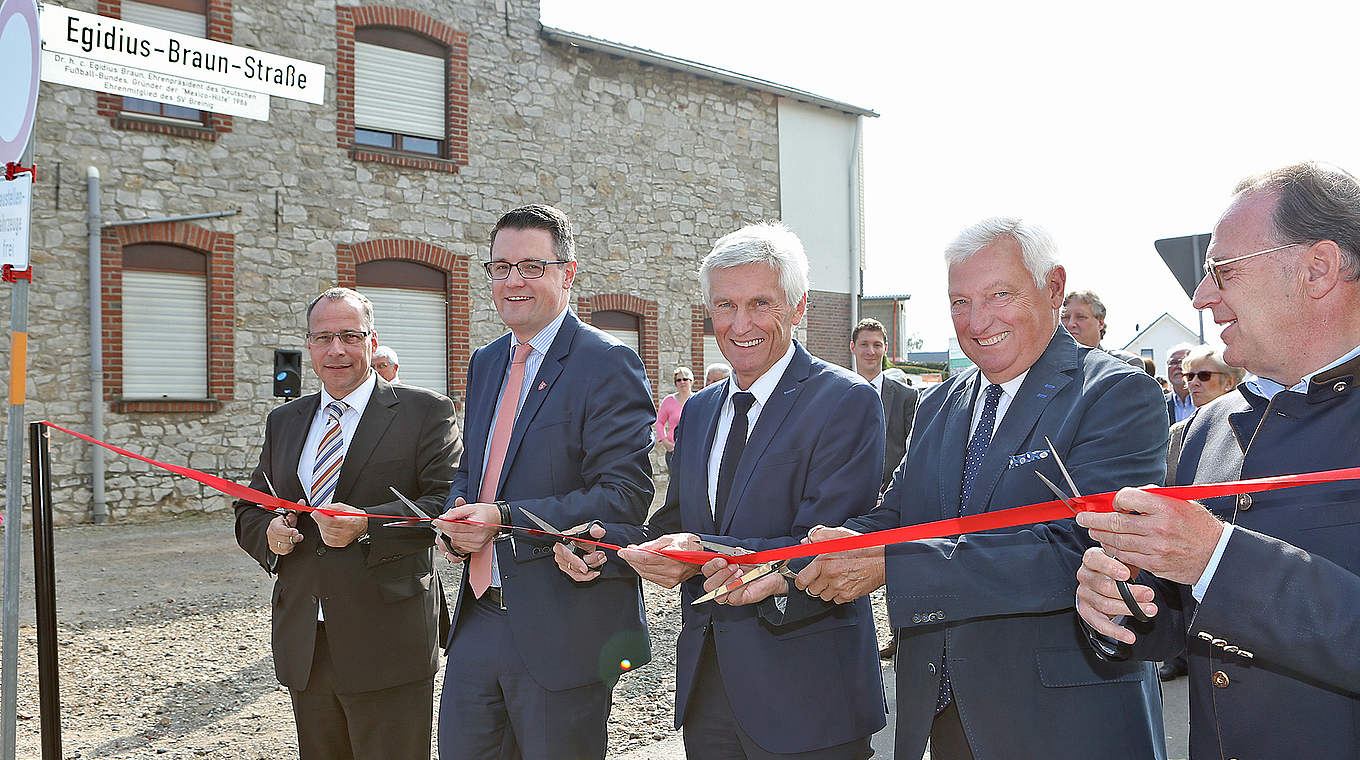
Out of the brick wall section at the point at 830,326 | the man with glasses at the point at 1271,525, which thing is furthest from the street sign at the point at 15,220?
the brick wall section at the point at 830,326

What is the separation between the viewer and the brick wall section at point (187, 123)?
1207cm

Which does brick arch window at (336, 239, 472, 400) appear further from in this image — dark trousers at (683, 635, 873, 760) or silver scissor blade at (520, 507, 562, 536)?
dark trousers at (683, 635, 873, 760)

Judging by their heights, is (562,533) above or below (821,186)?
below

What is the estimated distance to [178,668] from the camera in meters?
5.95

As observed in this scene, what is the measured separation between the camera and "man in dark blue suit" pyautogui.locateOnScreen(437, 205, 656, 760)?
9.20 ft

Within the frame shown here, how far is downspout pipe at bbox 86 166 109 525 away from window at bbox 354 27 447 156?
3.60 meters

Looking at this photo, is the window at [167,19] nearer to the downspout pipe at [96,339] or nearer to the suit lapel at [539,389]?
the downspout pipe at [96,339]

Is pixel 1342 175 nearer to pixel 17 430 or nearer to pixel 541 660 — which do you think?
pixel 541 660

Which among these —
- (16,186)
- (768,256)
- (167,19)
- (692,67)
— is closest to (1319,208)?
(768,256)

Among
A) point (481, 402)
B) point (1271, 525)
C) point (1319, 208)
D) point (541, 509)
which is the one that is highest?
point (1319, 208)

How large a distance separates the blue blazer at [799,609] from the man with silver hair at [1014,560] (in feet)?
0.63

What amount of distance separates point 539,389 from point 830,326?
1716 centimetres

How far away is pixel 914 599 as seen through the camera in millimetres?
2145

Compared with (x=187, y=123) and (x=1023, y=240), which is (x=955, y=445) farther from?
(x=187, y=123)
